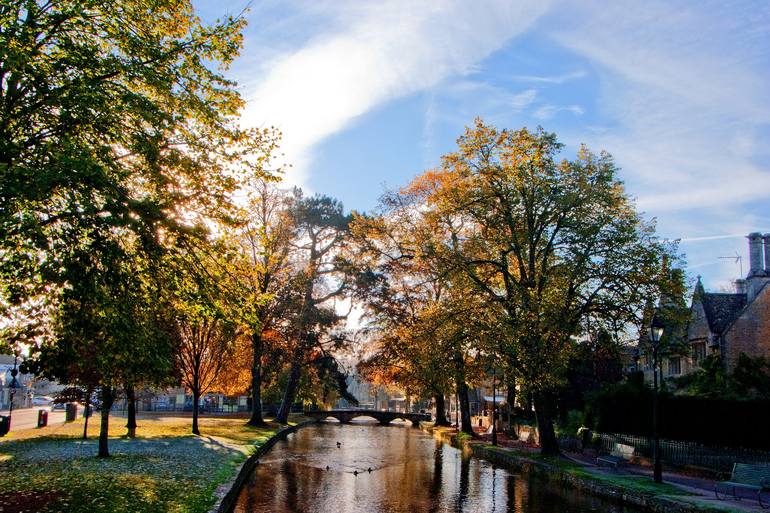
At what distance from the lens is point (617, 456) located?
33438mm

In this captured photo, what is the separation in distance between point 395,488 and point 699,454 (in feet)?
46.2

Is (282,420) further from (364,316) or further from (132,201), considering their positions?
(132,201)

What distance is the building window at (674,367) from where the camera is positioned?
160ft

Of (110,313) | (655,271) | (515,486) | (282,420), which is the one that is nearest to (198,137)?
(110,313)

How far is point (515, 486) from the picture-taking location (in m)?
25.4

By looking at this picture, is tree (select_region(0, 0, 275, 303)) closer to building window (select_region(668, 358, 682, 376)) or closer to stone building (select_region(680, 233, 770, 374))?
stone building (select_region(680, 233, 770, 374))

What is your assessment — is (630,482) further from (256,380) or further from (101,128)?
(256,380)

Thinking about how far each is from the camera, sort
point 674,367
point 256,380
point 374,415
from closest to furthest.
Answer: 1. point 674,367
2. point 256,380
3. point 374,415

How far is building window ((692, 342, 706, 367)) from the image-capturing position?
149 feet

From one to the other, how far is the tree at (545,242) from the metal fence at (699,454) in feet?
14.6

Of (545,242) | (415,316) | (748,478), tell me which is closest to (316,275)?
(415,316)

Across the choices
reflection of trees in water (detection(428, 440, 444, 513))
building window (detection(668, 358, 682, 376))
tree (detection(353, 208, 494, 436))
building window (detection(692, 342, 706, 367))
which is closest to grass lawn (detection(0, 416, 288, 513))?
reflection of trees in water (detection(428, 440, 444, 513))

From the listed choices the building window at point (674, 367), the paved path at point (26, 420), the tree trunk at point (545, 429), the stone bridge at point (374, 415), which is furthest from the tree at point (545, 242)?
the stone bridge at point (374, 415)

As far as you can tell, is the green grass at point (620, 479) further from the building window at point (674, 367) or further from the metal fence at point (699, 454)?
the building window at point (674, 367)
